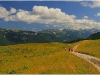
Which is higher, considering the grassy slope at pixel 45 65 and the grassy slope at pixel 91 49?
the grassy slope at pixel 45 65

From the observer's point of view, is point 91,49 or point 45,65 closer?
point 45,65

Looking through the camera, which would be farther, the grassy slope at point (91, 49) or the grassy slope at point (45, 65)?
the grassy slope at point (91, 49)

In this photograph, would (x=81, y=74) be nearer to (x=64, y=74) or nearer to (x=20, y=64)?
(x=64, y=74)

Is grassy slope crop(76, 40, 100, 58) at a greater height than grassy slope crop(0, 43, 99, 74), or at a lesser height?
lesser

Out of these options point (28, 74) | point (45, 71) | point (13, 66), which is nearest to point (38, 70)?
point (45, 71)

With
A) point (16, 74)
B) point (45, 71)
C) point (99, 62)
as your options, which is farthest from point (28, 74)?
point (99, 62)

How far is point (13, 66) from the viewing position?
37.5m

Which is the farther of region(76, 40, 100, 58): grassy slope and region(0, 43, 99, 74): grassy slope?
region(76, 40, 100, 58): grassy slope

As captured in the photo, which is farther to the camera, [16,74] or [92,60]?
[92,60]

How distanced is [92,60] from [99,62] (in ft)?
10.2

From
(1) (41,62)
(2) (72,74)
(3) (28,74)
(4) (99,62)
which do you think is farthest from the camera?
(4) (99,62)

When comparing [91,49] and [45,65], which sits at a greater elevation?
[45,65]

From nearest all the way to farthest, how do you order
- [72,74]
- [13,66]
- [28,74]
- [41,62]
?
[28,74], [72,74], [13,66], [41,62]

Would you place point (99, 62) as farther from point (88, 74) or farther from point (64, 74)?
point (64, 74)
